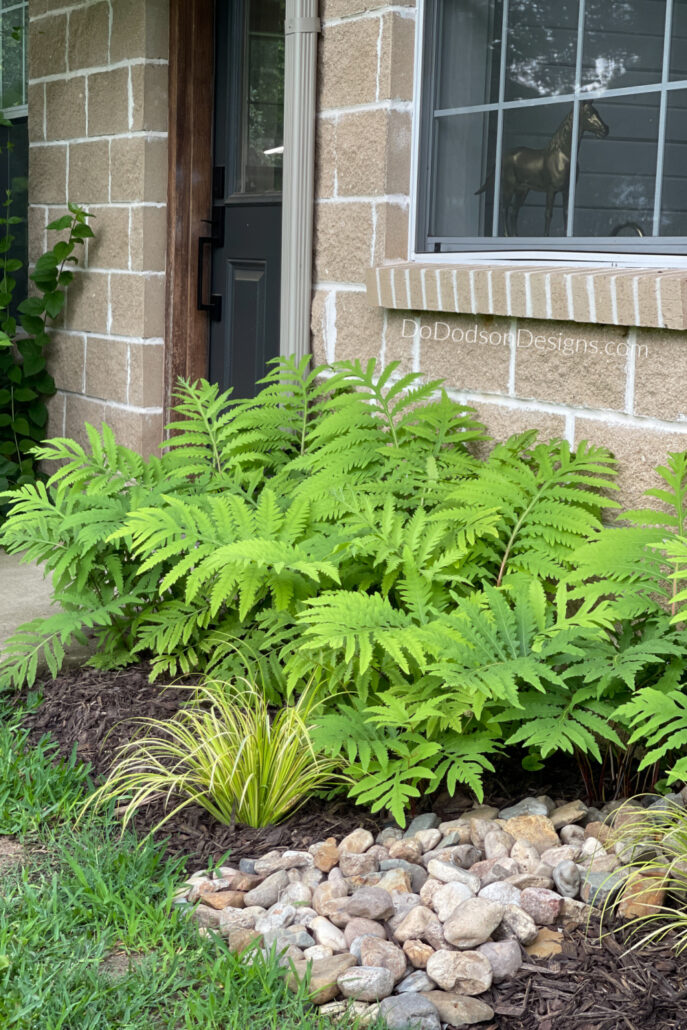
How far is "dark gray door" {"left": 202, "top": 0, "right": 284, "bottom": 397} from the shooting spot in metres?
5.02

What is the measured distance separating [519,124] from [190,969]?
8.66ft

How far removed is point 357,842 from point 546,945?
1.76 feet

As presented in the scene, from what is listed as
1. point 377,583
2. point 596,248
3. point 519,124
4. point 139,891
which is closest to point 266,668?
point 377,583

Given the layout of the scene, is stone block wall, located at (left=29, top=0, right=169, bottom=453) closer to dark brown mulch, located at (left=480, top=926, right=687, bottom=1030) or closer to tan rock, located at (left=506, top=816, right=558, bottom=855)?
tan rock, located at (left=506, top=816, right=558, bottom=855)

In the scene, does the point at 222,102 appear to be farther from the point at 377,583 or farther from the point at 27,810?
the point at 27,810

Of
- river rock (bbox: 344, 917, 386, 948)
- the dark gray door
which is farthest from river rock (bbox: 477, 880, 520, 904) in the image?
the dark gray door

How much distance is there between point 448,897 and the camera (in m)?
2.39

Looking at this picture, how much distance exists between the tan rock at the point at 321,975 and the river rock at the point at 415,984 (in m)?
0.10

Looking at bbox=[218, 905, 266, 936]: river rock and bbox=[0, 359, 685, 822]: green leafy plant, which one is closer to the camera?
bbox=[218, 905, 266, 936]: river rock

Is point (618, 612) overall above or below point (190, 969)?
above

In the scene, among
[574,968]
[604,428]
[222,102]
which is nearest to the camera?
[574,968]

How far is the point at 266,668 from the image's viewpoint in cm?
336

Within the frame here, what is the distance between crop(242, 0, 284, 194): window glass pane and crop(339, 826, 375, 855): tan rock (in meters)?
3.15

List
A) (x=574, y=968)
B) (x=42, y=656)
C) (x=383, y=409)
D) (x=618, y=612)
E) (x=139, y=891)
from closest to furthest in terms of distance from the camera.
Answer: (x=574, y=968)
(x=139, y=891)
(x=618, y=612)
(x=383, y=409)
(x=42, y=656)
